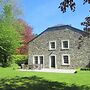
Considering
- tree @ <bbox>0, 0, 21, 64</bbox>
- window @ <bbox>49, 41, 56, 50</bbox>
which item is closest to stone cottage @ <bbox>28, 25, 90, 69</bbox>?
window @ <bbox>49, 41, 56, 50</bbox>

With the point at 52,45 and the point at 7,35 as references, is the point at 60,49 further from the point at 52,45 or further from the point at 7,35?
the point at 7,35

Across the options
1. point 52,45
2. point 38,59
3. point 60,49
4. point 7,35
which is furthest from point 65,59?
point 7,35

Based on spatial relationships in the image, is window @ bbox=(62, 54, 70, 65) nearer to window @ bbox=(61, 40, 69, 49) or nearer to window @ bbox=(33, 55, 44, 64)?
window @ bbox=(61, 40, 69, 49)

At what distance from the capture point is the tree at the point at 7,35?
4325 centimetres

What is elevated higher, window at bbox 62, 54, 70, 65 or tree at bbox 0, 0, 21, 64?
tree at bbox 0, 0, 21, 64

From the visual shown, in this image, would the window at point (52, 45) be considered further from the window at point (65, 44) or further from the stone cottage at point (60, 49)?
the window at point (65, 44)

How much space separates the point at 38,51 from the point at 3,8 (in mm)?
9940

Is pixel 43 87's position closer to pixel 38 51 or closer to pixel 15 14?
pixel 38 51

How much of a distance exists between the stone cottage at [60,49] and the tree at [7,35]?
Answer: 13.8 ft

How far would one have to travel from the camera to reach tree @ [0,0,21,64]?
43.2 m

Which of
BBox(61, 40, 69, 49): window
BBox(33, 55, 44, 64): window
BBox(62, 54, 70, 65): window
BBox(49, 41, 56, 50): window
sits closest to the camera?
BBox(62, 54, 70, 65): window

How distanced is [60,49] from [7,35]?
9.05 meters

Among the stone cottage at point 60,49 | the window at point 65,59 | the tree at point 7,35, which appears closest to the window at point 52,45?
the stone cottage at point 60,49

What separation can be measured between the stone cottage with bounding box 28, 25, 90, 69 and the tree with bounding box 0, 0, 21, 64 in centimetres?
422
